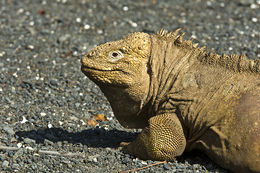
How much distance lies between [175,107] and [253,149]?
110cm

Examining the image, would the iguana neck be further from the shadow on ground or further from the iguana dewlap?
the shadow on ground

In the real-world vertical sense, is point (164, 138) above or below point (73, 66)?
below

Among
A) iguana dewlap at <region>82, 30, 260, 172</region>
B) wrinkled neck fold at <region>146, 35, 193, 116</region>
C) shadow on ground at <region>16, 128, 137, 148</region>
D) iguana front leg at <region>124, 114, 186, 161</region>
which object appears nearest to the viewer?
iguana dewlap at <region>82, 30, 260, 172</region>

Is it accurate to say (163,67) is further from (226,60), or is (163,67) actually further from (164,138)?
(164,138)

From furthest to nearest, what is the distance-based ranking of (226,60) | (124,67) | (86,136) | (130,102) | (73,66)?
(73,66), (86,136), (130,102), (124,67), (226,60)

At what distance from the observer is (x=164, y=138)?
571 centimetres

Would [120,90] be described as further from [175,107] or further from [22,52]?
[22,52]

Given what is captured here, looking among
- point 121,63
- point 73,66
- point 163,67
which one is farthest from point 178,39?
point 73,66

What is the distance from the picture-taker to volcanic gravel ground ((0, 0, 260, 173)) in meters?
6.07

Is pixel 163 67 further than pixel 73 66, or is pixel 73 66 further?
pixel 73 66

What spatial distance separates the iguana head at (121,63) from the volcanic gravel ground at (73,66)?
3.46ft

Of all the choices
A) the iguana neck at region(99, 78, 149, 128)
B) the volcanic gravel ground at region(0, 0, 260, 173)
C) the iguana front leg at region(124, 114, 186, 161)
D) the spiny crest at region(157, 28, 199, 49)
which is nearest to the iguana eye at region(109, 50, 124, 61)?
the iguana neck at region(99, 78, 149, 128)

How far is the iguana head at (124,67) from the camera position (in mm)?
5891

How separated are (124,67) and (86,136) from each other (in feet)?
5.30
